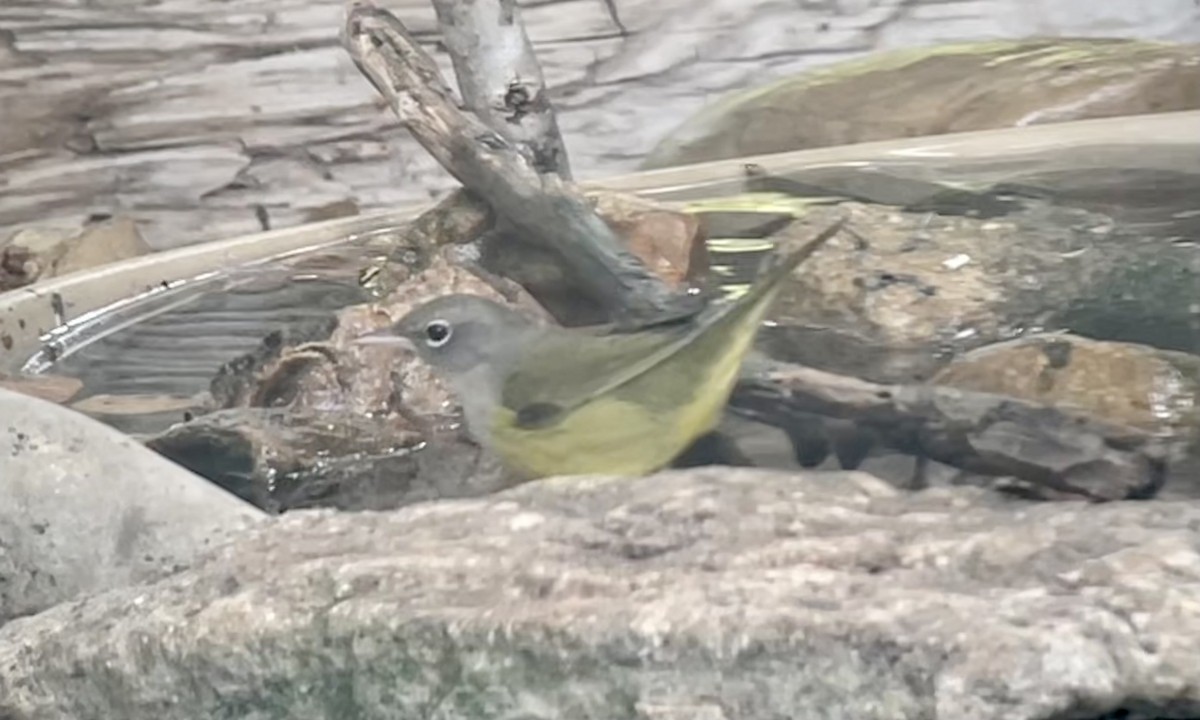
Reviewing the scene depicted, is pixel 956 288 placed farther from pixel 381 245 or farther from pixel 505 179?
pixel 381 245

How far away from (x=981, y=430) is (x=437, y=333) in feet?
1.06

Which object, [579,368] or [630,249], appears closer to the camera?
[579,368]

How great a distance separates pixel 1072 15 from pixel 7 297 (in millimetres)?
1270

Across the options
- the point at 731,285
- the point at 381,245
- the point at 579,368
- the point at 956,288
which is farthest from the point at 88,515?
the point at 381,245

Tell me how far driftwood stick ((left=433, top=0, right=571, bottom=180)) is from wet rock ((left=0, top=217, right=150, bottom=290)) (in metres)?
0.58

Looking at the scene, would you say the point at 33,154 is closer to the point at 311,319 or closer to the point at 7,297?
the point at 7,297

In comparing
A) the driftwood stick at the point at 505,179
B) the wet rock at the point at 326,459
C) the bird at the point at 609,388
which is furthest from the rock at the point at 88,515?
the driftwood stick at the point at 505,179

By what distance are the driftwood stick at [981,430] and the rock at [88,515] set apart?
223mm

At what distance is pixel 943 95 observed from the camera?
1.72 m

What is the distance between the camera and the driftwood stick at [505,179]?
883mm

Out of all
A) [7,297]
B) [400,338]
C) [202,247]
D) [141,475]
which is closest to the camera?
[141,475]

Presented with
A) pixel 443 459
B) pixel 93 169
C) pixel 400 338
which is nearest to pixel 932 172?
pixel 400 338

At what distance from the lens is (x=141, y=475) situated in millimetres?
673

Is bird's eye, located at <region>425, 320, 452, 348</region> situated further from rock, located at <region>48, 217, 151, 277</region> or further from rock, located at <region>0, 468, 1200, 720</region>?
rock, located at <region>48, 217, 151, 277</region>
